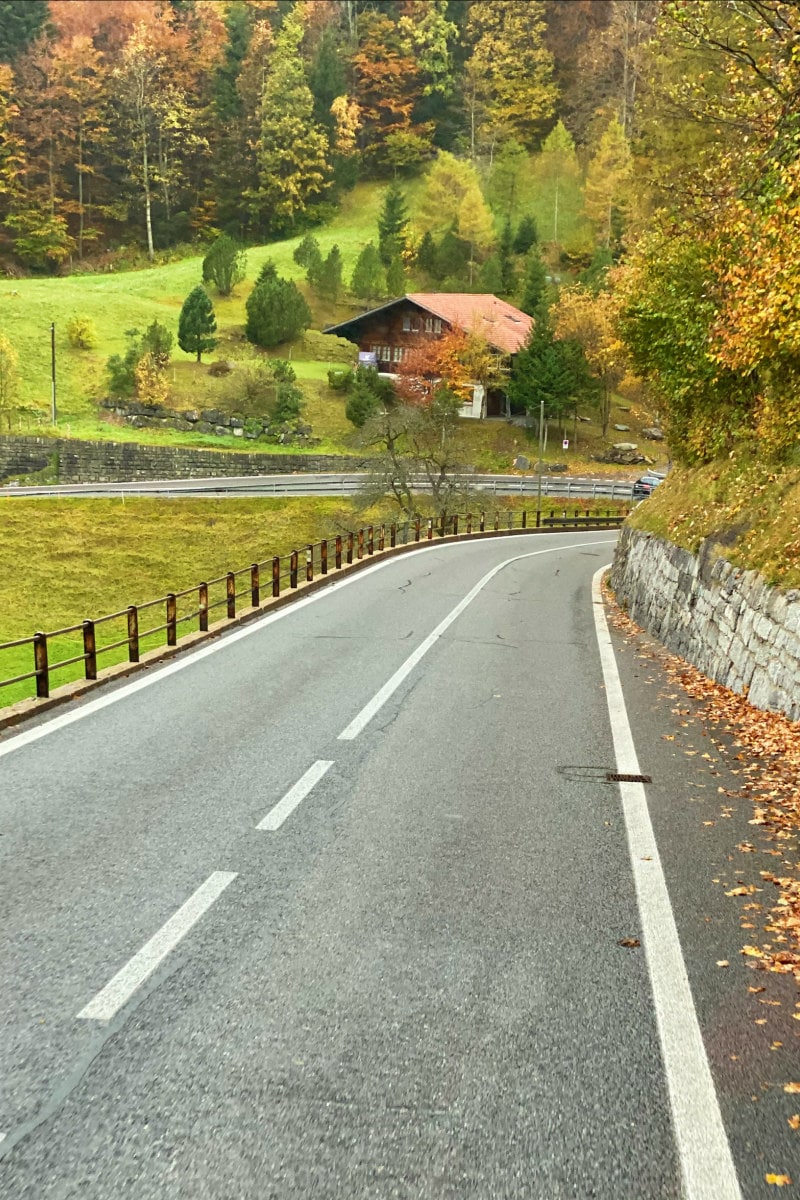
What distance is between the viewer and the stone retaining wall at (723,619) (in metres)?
9.66

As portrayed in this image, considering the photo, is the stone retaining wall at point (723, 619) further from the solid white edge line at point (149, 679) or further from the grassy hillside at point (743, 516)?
the solid white edge line at point (149, 679)

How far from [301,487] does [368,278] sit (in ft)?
129

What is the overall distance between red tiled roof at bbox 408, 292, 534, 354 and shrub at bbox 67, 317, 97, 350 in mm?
24838

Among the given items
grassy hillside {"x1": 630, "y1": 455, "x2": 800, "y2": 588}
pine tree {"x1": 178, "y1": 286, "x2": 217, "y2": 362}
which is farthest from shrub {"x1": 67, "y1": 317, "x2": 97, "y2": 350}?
grassy hillside {"x1": 630, "y1": 455, "x2": 800, "y2": 588}

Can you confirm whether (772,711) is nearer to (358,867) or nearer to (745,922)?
(745,922)

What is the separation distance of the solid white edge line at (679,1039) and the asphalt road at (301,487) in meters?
40.2

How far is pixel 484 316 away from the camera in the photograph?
2795 inches

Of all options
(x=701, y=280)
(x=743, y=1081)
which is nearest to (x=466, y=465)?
(x=701, y=280)

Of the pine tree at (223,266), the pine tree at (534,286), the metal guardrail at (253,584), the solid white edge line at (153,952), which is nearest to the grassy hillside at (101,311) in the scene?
the pine tree at (223,266)

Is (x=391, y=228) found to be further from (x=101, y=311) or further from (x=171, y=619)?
(x=171, y=619)

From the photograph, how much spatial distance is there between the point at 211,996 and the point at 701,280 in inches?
737

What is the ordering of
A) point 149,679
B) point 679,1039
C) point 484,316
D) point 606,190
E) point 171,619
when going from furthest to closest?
1. point 606,190
2. point 484,316
3. point 171,619
4. point 149,679
5. point 679,1039

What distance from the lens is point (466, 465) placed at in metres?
47.3

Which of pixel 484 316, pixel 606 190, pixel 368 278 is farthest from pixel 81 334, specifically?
pixel 606 190
